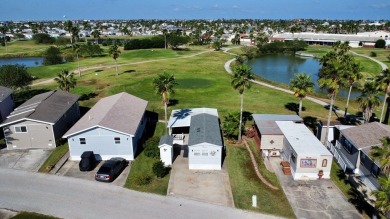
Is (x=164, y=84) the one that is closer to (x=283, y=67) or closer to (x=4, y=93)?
(x=4, y=93)

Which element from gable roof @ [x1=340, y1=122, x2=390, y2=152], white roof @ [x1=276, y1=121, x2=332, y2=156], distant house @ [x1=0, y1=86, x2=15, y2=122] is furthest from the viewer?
distant house @ [x1=0, y1=86, x2=15, y2=122]

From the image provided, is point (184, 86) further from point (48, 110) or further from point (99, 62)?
point (99, 62)

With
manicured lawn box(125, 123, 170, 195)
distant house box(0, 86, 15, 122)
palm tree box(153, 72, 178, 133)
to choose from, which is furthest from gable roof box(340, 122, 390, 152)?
distant house box(0, 86, 15, 122)

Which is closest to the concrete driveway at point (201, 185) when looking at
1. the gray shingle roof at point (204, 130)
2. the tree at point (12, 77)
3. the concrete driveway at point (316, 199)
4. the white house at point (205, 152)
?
the white house at point (205, 152)

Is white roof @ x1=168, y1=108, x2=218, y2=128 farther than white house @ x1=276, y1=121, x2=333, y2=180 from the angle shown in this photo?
Yes

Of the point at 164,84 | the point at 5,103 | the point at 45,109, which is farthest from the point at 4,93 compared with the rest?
the point at 164,84

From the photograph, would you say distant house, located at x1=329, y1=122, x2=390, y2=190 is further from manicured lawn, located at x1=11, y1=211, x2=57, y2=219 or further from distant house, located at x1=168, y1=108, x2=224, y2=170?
manicured lawn, located at x1=11, y1=211, x2=57, y2=219
